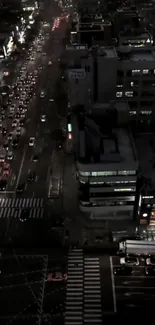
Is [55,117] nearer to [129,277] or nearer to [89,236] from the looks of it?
[89,236]

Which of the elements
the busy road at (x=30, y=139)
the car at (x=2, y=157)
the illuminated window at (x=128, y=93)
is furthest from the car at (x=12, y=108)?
the illuminated window at (x=128, y=93)

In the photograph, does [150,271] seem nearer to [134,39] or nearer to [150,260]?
[150,260]

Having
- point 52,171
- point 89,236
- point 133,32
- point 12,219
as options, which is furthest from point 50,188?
point 133,32

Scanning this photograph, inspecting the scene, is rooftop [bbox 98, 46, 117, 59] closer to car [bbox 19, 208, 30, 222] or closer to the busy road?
the busy road

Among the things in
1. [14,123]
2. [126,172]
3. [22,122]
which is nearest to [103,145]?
[126,172]

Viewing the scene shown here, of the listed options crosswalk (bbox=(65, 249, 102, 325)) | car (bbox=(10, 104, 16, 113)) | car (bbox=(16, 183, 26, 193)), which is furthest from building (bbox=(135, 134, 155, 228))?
car (bbox=(10, 104, 16, 113))

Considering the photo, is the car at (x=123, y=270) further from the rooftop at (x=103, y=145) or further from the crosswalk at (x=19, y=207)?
the crosswalk at (x=19, y=207)
